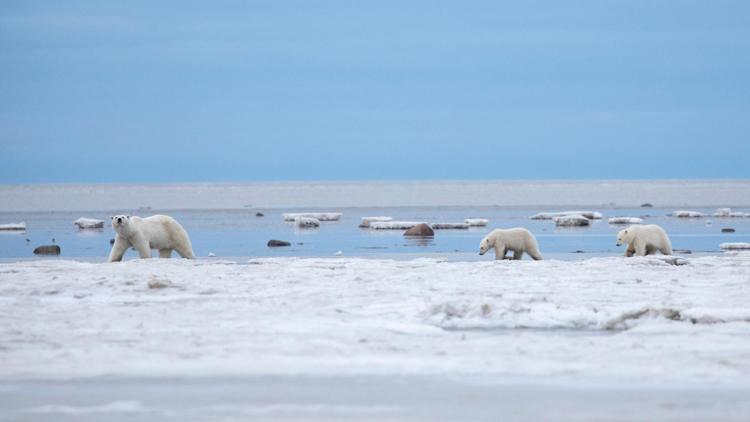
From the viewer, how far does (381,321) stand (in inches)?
329

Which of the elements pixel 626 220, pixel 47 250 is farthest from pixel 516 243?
pixel 626 220

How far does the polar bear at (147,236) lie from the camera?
14399 mm

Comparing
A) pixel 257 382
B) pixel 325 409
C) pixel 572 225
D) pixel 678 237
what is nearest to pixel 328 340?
pixel 257 382

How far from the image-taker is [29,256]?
58.2ft

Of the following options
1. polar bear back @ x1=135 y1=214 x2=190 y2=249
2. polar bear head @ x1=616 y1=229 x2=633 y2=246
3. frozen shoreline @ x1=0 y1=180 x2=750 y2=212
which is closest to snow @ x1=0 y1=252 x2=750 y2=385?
polar bear back @ x1=135 y1=214 x2=190 y2=249

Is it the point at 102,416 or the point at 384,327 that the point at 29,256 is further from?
the point at 102,416

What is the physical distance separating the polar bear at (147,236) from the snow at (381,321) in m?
2.03

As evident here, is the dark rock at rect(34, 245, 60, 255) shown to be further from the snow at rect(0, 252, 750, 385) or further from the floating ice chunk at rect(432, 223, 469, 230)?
the floating ice chunk at rect(432, 223, 469, 230)

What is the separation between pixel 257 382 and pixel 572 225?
79.4 ft

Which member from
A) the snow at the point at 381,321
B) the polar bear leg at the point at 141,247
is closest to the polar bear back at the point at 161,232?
the polar bear leg at the point at 141,247

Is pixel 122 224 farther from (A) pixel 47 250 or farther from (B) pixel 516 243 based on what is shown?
(B) pixel 516 243

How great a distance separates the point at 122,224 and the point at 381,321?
6.80 metres

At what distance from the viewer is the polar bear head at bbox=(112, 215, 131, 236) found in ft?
46.2

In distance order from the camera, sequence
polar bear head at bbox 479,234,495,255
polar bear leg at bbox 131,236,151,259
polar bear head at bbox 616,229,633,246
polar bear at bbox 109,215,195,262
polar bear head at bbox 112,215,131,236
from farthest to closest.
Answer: polar bear head at bbox 479,234,495,255, polar bear head at bbox 616,229,633,246, polar bear leg at bbox 131,236,151,259, polar bear at bbox 109,215,195,262, polar bear head at bbox 112,215,131,236
